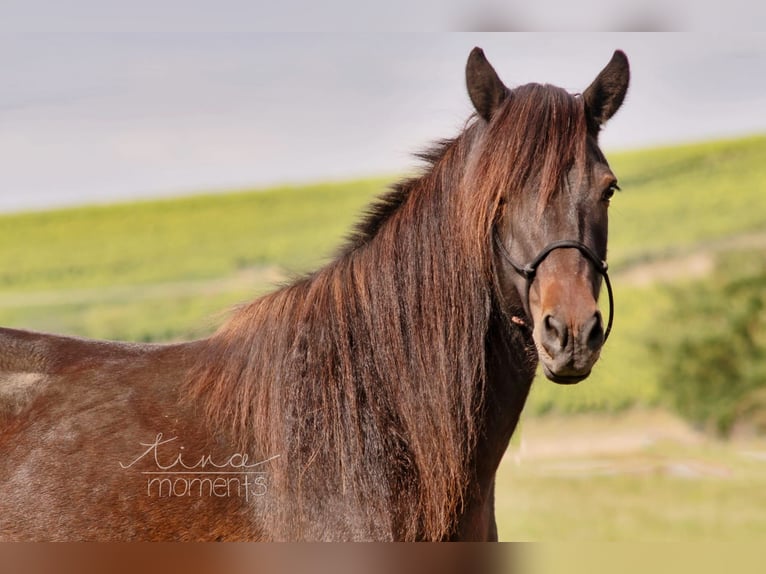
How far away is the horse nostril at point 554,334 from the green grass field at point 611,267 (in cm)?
314

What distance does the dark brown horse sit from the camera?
2.41 metres

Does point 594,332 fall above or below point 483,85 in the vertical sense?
below

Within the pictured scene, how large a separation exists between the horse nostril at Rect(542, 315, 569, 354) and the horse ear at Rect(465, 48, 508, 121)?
732 mm

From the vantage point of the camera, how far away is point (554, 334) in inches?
87.9

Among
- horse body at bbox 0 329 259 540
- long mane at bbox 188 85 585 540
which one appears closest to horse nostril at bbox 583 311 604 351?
long mane at bbox 188 85 585 540

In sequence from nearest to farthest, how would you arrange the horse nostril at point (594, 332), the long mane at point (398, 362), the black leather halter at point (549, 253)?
the horse nostril at point (594, 332) < the black leather halter at point (549, 253) < the long mane at point (398, 362)

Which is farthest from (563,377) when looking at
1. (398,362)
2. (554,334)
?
(398,362)

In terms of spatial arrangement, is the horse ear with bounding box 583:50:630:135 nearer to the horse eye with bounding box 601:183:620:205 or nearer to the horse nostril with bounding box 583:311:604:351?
the horse eye with bounding box 601:183:620:205

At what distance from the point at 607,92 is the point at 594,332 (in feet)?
2.81

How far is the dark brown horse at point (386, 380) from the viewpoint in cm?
241

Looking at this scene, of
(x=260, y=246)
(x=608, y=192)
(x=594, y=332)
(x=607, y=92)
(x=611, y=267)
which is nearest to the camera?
(x=594, y=332)

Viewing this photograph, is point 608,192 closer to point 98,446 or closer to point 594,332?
point 594,332

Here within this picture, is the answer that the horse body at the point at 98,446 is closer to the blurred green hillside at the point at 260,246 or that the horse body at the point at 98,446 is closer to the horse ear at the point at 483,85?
the horse ear at the point at 483,85

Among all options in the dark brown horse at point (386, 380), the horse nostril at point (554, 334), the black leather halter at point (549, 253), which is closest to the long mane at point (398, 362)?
the dark brown horse at point (386, 380)
